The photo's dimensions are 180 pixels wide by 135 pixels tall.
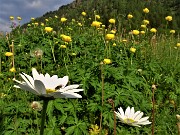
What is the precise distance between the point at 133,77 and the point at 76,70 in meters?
0.60

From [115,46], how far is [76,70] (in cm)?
163

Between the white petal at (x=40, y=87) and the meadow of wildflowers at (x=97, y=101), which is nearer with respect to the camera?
the white petal at (x=40, y=87)

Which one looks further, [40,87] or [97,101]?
[97,101]

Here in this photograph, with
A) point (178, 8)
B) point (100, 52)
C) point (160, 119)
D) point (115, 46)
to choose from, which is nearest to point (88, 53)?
point (100, 52)

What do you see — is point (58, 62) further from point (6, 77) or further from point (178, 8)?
point (178, 8)

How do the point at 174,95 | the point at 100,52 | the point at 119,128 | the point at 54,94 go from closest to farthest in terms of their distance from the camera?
the point at 54,94 < the point at 119,128 < the point at 174,95 < the point at 100,52

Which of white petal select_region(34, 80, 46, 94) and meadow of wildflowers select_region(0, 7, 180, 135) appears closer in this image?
white petal select_region(34, 80, 46, 94)

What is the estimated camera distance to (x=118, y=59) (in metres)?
4.48

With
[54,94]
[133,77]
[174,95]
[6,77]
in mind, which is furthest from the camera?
[6,77]

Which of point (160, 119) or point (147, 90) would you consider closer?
point (160, 119)

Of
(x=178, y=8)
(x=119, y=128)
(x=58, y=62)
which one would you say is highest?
(x=178, y=8)

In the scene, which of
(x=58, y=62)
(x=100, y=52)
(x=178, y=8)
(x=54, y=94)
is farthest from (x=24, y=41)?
(x=178, y=8)

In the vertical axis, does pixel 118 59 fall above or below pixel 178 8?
below

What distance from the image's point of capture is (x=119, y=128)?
309 centimetres
